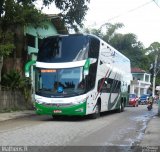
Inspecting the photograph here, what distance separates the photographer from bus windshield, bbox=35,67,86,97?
2033 centimetres

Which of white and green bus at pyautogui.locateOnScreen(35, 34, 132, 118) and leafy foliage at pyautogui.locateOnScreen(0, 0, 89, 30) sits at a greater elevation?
leafy foliage at pyautogui.locateOnScreen(0, 0, 89, 30)

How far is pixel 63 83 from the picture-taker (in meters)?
20.4

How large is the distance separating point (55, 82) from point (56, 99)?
2.69 feet

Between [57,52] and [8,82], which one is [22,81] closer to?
[8,82]

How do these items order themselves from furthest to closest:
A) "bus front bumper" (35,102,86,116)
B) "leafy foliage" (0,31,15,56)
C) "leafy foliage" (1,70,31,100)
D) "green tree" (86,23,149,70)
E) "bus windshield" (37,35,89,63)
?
"green tree" (86,23,149,70)
"leafy foliage" (1,70,31,100)
"leafy foliage" (0,31,15,56)
"bus windshield" (37,35,89,63)
"bus front bumper" (35,102,86,116)

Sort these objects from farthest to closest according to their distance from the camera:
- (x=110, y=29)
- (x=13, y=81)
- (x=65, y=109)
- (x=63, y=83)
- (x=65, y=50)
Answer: (x=110, y=29), (x=13, y=81), (x=65, y=50), (x=63, y=83), (x=65, y=109)

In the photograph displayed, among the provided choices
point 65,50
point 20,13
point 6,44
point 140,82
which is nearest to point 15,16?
point 20,13

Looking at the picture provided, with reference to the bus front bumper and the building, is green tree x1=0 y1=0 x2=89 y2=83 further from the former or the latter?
the building

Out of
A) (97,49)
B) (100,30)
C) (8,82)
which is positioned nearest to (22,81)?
(8,82)

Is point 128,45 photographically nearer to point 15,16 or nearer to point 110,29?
point 110,29

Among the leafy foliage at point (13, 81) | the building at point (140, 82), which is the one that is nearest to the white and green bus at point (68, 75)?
the leafy foliage at point (13, 81)

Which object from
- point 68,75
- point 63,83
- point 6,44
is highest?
point 6,44

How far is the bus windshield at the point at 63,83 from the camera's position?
20328 millimetres

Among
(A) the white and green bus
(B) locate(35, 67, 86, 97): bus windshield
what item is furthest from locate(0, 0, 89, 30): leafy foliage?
(B) locate(35, 67, 86, 97): bus windshield
